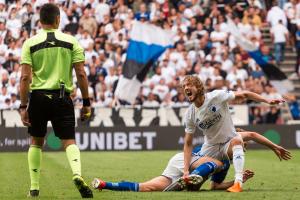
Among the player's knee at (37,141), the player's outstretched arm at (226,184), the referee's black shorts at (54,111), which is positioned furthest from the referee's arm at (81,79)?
the player's outstretched arm at (226,184)

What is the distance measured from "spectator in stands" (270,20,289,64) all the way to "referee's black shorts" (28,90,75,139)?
2064 cm

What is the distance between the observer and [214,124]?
12.4 meters

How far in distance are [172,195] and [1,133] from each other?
1608cm

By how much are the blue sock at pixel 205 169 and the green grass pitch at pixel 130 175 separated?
264 mm

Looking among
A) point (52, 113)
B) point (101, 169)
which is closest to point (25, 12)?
point (101, 169)

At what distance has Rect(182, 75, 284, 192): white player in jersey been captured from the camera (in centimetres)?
1208

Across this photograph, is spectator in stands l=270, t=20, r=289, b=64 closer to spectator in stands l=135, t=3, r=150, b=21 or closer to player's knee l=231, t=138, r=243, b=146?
spectator in stands l=135, t=3, r=150, b=21

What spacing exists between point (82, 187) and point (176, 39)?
1945cm

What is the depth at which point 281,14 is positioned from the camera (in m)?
31.6

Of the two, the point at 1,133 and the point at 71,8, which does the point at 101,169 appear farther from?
the point at 71,8

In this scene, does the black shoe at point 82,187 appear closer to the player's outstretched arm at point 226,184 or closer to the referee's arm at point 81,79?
the referee's arm at point 81,79

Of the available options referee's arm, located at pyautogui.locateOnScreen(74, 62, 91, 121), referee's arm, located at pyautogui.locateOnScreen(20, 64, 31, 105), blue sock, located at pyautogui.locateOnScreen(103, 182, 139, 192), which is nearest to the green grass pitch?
blue sock, located at pyautogui.locateOnScreen(103, 182, 139, 192)

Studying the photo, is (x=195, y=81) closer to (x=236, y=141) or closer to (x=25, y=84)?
(x=236, y=141)

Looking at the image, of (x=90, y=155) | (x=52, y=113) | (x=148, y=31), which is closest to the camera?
(x=52, y=113)
